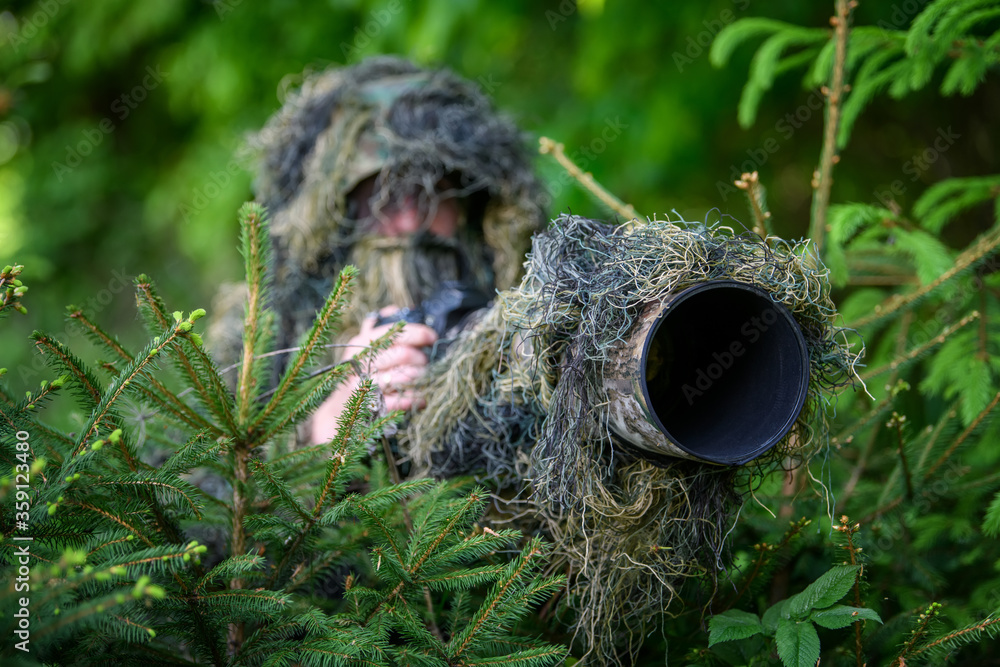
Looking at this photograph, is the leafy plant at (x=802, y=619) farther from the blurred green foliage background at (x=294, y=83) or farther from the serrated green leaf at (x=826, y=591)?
the blurred green foliage background at (x=294, y=83)

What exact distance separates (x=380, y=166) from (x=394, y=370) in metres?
0.71

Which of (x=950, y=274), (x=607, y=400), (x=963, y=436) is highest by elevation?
(x=950, y=274)

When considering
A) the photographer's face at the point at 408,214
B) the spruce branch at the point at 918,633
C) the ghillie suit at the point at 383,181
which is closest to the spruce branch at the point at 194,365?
the ghillie suit at the point at 383,181

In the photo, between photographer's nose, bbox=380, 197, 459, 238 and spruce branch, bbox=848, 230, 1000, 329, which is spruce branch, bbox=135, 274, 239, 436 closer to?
photographer's nose, bbox=380, 197, 459, 238

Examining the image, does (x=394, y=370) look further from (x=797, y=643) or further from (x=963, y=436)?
(x=963, y=436)

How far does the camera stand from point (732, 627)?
1007 millimetres

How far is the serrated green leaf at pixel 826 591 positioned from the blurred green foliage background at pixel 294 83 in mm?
1659

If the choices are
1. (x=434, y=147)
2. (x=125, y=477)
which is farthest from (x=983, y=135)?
(x=125, y=477)

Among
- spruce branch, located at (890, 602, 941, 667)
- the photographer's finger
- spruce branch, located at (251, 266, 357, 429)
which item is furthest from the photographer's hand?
spruce branch, located at (890, 602, 941, 667)

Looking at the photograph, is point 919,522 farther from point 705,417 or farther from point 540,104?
point 540,104

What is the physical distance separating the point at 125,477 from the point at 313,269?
114 cm

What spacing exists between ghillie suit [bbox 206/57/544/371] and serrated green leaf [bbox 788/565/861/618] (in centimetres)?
116

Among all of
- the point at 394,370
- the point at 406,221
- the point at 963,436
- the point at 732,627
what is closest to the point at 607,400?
the point at 732,627

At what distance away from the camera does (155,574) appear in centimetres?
92
